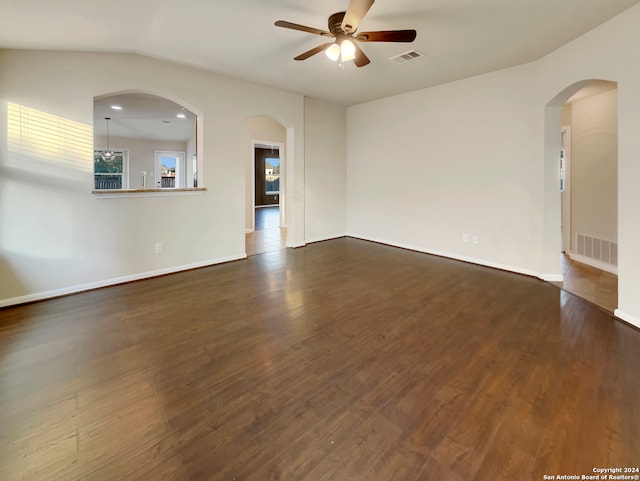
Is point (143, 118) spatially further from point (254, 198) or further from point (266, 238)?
point (266, 238)

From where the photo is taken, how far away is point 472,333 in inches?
107

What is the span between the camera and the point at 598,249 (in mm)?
4852

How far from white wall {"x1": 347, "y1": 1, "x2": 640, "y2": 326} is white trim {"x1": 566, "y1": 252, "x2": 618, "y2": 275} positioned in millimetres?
1157

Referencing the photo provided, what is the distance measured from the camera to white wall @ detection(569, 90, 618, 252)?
182 inches

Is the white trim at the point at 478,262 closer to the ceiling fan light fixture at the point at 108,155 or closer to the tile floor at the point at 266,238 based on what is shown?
the tile floor at the point at 266,238

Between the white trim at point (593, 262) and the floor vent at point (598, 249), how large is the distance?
41 mm

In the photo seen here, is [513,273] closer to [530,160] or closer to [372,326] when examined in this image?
[530,160]

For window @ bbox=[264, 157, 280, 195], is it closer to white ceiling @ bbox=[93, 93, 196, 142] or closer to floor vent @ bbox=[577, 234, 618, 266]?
white ceiling @ bbox=[93, 93, 196, 142]

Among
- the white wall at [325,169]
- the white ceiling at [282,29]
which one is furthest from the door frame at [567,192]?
the white wall at [325,169]

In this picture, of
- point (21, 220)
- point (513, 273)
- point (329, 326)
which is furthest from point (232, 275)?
point (513, 273)

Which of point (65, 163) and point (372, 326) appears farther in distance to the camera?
point (65, 163)

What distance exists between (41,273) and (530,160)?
240 inches

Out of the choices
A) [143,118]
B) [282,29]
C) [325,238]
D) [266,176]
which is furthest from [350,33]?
[266,176]

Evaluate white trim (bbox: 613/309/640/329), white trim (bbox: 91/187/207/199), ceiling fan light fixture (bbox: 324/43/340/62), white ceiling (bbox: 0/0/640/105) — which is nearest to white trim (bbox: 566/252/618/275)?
white trim (bbox: 613/309/640/329)
